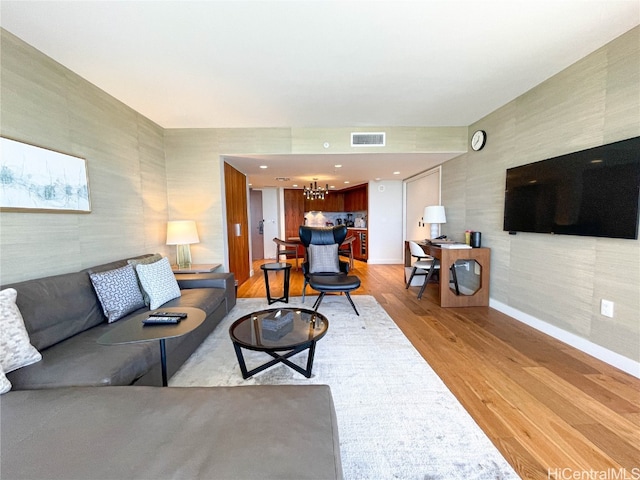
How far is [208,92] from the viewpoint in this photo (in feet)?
8.72

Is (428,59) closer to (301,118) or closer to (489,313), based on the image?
(301,118)

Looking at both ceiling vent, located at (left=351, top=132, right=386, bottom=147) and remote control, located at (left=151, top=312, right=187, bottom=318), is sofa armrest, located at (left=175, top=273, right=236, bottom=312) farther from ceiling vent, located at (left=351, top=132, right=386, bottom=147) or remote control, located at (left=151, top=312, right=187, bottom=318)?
ceiling vent, located at (left=351, top=132, right=386, bottom=147)

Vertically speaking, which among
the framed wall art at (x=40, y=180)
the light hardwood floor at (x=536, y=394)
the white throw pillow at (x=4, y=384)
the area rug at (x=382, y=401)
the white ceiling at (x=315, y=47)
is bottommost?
the light hardwood floor at (x=536, y=394)

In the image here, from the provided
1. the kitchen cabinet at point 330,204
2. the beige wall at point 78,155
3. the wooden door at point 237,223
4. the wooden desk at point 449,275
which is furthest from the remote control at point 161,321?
the kitchen cabinet at point 330,204

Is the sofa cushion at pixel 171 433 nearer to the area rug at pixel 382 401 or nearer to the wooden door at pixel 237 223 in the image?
the area rug at pixel 382 401

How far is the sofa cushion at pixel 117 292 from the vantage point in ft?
6.48

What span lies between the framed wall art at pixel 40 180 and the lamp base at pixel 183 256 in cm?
126

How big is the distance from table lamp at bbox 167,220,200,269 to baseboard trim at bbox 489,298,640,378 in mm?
4019

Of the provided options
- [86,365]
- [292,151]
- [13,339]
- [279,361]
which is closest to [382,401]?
[279,361]

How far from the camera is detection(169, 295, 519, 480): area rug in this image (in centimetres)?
122

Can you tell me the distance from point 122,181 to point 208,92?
4.39ft

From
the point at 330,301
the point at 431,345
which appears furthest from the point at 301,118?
the point at 431,345

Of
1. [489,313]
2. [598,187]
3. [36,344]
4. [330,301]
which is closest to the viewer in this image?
[36,344]

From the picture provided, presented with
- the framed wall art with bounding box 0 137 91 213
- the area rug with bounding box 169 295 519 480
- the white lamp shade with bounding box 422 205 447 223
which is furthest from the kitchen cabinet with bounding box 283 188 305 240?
the framed wall art with bounding box 0 137 91 213
